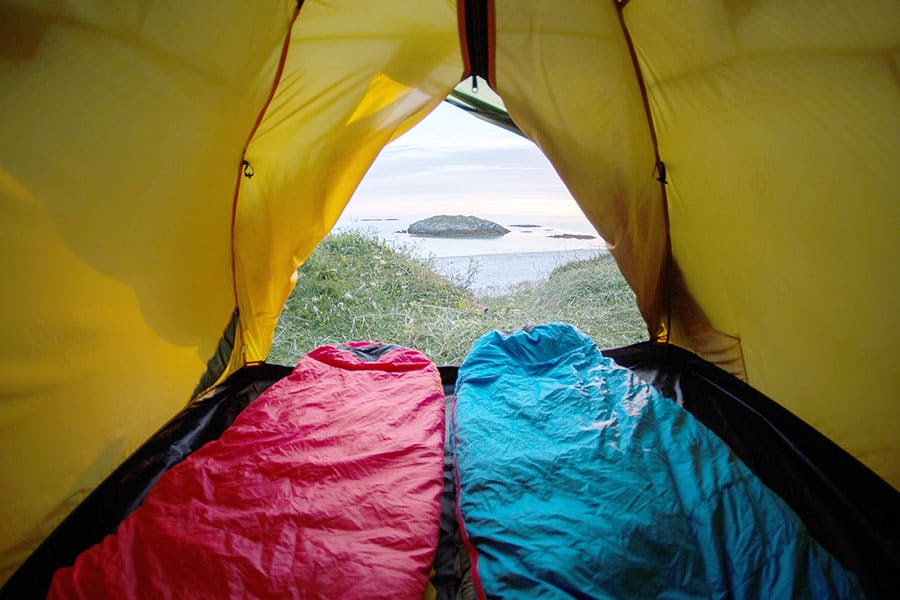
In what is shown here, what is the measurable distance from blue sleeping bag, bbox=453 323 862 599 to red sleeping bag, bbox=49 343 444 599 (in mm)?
145

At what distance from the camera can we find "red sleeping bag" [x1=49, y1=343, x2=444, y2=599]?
0.82 meters

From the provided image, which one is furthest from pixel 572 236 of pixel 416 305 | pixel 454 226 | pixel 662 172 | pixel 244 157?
pixel 244 157

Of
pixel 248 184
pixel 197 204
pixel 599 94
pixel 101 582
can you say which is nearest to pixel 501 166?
pixel 599 94

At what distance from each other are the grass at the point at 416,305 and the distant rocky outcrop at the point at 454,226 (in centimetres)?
55

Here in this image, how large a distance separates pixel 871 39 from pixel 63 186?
1.66 meters

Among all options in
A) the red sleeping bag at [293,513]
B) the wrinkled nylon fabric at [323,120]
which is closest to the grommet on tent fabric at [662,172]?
the wrinkled nylon fabric at [323,120]

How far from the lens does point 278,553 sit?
2.88 feet

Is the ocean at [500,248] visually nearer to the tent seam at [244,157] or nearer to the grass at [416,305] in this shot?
the grass at [416,305]

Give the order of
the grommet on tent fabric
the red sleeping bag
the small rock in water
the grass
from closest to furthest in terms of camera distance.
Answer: the red sleeping bag, the grommet on tent fabric, the grass, the small rock in water

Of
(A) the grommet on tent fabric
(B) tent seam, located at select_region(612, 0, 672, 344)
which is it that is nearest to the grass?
(B) tent seam, located at select_region(612, 0, 672, 344)

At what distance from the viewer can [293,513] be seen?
0.98 m

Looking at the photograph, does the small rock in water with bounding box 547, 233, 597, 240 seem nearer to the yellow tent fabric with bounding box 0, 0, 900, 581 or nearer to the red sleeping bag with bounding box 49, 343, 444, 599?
the yellow tent fabric with bounding box 0, 0, 900, 581

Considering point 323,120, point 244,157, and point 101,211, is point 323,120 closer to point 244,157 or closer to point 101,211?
point 244,157

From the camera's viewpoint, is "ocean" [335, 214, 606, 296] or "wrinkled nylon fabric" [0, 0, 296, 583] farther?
"ocean" [335, 214, 606, 296]
